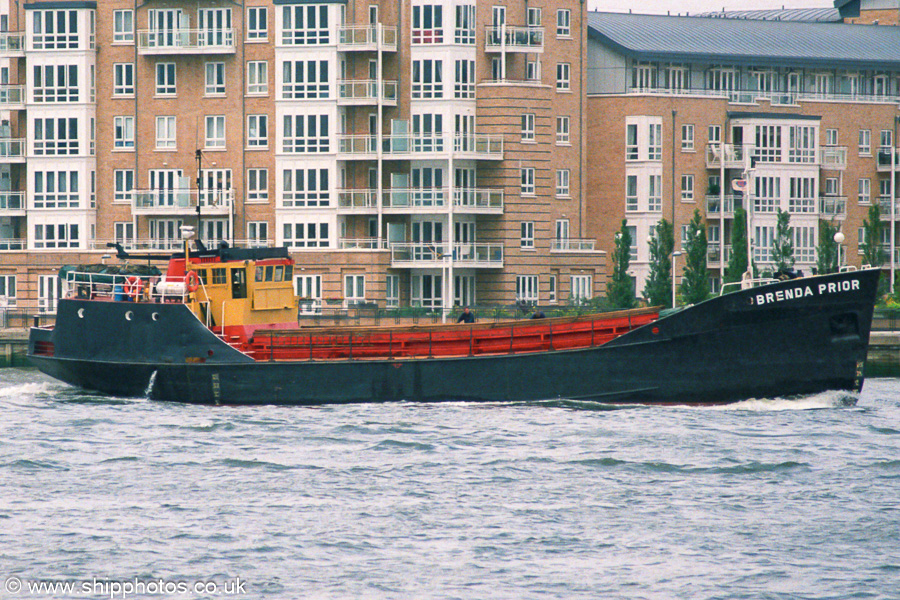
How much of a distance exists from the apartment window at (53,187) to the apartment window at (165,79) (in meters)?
7.07

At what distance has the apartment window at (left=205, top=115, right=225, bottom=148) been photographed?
76312 millimetres

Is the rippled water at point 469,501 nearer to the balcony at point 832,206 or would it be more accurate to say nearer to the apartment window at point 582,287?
the apartment window at point 582,287

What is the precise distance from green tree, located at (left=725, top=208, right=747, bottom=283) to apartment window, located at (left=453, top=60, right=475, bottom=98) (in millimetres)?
16067

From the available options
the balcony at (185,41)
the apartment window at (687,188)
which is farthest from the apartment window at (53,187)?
the apartment window at (687,188)

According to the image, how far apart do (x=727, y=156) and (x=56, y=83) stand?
→ 4007cm

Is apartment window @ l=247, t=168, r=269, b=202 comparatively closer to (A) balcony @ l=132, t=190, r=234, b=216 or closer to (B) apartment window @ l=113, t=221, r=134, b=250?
(A) balcony @ l=132, t=190, r=234, b=216

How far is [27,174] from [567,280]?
31651 mm

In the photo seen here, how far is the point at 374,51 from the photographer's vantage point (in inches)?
2933

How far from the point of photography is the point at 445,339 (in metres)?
41.0

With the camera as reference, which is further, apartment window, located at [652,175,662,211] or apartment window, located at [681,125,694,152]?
apartment window, located at [681,125,694,152]

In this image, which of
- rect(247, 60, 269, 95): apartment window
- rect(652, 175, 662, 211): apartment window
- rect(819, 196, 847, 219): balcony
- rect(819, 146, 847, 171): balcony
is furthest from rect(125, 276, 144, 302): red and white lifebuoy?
rect(819, 146, 847, 171): balcony

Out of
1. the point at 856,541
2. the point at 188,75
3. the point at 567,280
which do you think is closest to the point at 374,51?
the point at 188,75

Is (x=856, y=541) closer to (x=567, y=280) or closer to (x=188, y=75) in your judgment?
(x=567, y=280)

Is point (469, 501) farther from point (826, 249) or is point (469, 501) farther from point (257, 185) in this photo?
point (826, 249)
